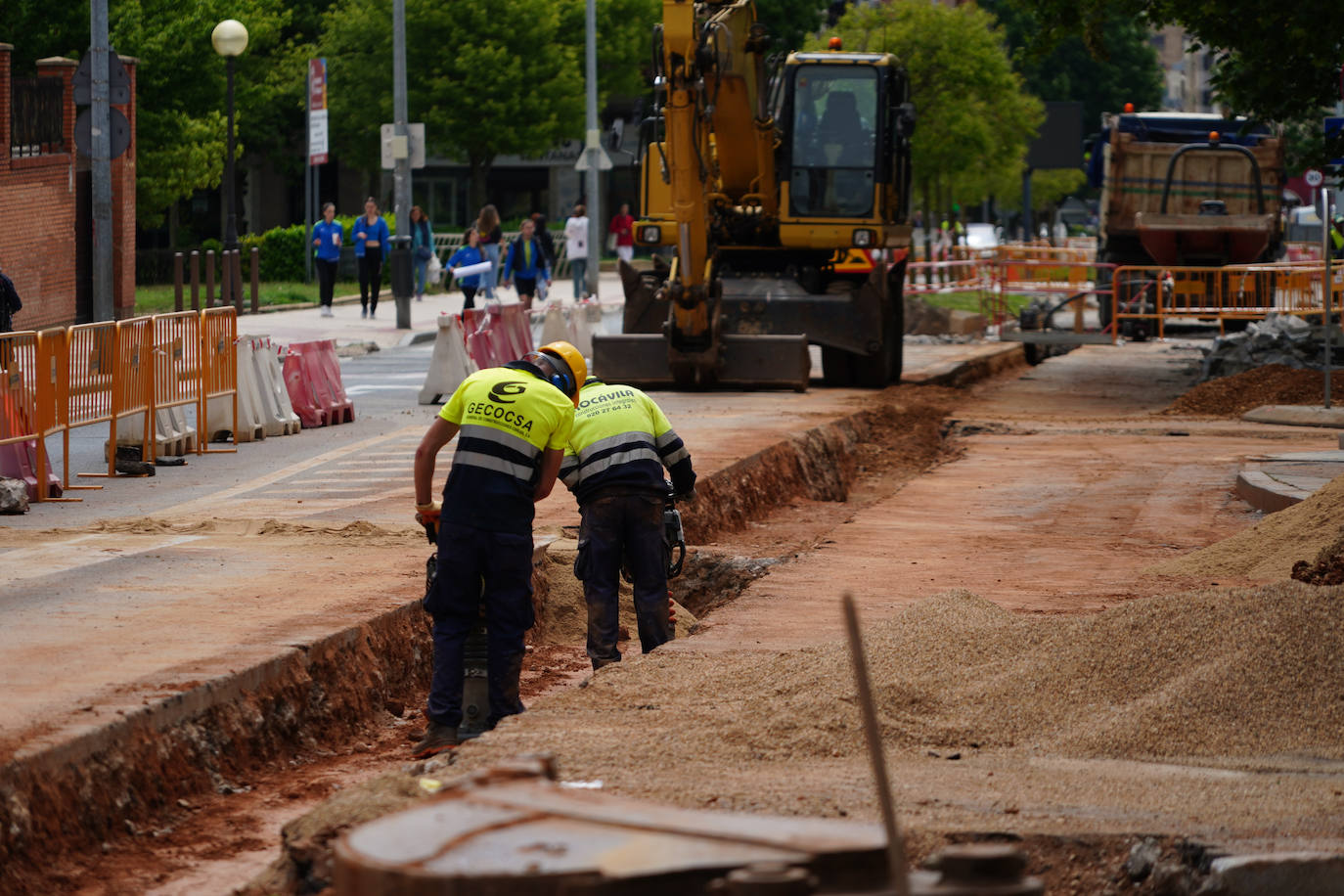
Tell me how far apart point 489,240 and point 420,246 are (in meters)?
6.25

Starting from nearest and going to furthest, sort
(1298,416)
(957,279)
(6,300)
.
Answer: (6,300) → (1298,416) → (957,279)

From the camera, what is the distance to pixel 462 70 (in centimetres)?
5209

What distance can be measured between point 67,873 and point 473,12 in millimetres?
47450

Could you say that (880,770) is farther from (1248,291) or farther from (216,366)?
(1248,291)

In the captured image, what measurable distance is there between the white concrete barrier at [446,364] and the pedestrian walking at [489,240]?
327 inches

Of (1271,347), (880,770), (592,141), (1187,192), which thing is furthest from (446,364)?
(592,141)

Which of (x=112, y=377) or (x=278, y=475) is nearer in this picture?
(x=112, y=377)

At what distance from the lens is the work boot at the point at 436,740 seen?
8.32 m

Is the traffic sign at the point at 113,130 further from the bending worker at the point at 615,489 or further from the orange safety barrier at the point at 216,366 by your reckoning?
the bending worker at the point at 615,489

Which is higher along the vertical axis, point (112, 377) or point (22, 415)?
point (112, 377)

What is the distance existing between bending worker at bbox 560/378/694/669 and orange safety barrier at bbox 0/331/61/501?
19.6ft

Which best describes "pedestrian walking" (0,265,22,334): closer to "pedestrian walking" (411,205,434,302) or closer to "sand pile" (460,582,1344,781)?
"sand pile" (460,582,1344,781)

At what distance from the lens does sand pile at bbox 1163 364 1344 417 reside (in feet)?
73.6

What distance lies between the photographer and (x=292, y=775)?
8.24m
